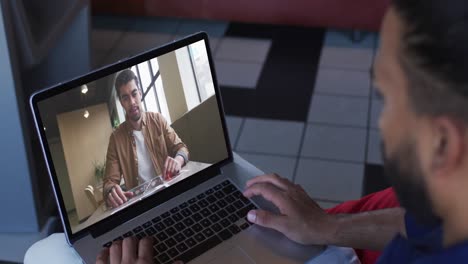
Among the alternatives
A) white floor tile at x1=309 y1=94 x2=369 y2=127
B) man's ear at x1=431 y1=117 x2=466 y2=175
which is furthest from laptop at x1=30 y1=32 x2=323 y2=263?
white floor tile at x1=309 y1=94 x2=369 y2=127

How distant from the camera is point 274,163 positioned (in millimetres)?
2348

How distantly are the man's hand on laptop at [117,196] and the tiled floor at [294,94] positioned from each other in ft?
3.84

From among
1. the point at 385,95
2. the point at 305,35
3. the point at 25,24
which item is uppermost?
the point at 385,95

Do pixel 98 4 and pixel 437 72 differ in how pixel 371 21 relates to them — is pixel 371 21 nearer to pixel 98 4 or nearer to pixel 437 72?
pixel 98 4

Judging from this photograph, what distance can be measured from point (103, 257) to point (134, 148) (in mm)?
211

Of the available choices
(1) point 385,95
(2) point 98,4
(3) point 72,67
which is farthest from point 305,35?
(1) point 385,95

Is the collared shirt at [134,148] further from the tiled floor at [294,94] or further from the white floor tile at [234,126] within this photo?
the white floor tile at [234,126]

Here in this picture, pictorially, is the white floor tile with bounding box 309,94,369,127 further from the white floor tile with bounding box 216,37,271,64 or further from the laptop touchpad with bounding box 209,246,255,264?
Answer: the laptop touchpad with bounding box 209,246,255,264

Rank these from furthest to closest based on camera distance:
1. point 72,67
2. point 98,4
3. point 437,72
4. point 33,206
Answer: point 98,4 → point 72,67 → point 33,206 → point 437,72

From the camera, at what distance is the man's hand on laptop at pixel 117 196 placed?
1106 millimetres

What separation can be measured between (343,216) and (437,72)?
1.77 ft

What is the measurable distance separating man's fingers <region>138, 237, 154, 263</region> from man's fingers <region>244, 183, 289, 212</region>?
21cm

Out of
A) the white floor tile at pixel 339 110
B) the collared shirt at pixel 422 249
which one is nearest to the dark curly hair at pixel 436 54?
the collared shirt at pixel 422 249

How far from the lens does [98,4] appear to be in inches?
128
